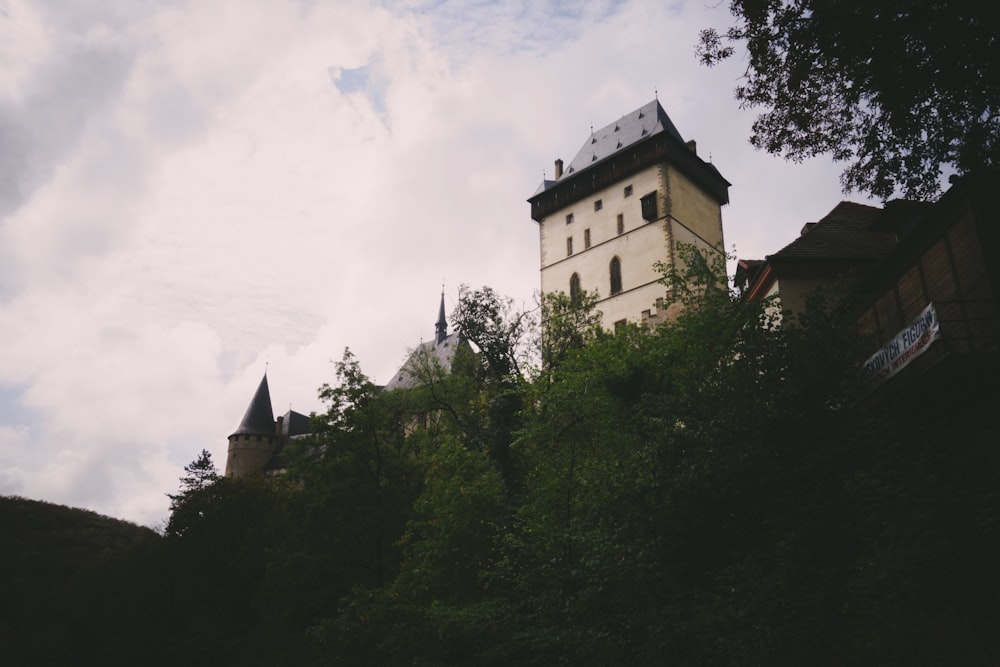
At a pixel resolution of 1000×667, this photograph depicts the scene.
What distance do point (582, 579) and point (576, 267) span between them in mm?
31305

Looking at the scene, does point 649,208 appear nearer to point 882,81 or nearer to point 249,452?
point 882,81

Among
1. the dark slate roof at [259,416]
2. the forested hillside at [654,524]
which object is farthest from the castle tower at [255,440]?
the forested hillside at [654,524]

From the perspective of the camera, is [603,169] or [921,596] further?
[603,169]

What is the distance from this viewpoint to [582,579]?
12609mm

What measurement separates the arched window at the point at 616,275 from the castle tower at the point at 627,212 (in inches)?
2.2

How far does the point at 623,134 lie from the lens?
45312mm

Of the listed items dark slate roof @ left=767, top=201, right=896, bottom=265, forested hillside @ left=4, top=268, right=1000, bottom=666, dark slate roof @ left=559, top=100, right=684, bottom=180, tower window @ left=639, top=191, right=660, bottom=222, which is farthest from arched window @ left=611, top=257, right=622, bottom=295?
dark slate roof @ left=767, top=201, right=896, bottom=265

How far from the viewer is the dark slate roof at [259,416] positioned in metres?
62.5

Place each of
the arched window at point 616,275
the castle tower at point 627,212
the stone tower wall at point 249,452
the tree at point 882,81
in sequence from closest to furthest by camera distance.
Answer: the tree at point 882,81, the castle tower at point 627,212, the arched window at point 616,275, the stone tower wall at point 249,452

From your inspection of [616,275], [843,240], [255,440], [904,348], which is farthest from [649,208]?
[255,440]

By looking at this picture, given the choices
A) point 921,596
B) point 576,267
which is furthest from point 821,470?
point 576,267

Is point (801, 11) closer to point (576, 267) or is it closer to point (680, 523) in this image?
point (680, 523)

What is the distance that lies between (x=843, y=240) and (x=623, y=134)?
93.2ft

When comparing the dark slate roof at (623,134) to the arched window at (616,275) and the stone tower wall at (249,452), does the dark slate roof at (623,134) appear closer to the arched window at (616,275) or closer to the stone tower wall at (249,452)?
the arched window at (616,275)
